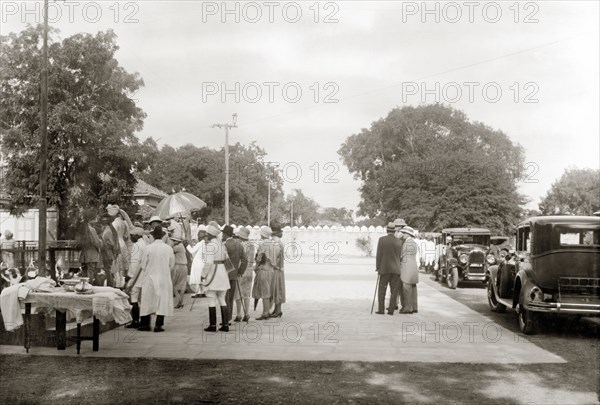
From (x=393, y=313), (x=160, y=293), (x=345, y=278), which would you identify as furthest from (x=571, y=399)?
(x=345, y=278)

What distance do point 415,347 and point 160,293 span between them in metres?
3.87

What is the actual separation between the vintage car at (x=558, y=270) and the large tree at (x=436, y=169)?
31481mm

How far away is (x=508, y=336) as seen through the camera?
1054 cm

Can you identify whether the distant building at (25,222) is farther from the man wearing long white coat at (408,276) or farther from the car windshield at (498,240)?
the man wearing long white coat at (408,276)

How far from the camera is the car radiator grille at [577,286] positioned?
10.3 meters

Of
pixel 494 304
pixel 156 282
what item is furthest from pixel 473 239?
pixel 156 282

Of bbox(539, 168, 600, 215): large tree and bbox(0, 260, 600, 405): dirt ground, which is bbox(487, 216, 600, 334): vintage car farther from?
bbox(539, 168, 600, 215): large tree

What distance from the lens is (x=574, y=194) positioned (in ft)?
245

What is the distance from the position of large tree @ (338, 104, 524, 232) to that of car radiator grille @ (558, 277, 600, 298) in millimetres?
32272

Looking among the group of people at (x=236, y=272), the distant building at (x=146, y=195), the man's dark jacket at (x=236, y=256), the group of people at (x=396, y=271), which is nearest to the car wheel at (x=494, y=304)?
the group of people at (x=396, y=271)

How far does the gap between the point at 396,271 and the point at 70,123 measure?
1975 cm

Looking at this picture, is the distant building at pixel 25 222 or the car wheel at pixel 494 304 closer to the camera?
the car wheel at pixel 494 304

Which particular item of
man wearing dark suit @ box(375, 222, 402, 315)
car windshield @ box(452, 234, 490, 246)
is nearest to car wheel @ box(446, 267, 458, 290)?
car windshield @ box(452, 234, 490, 246)

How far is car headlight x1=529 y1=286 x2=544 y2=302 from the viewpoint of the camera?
10.4 metres
